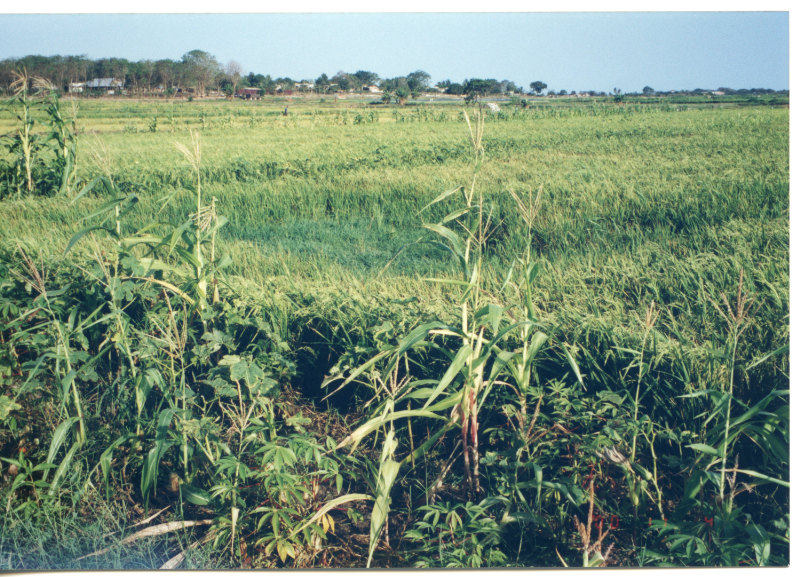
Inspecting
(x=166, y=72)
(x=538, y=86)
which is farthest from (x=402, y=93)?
(x=166, y=72)

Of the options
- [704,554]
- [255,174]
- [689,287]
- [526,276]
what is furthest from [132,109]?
[704,554]

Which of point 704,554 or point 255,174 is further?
point 255,174

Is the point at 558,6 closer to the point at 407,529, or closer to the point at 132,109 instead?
the point at 407,529

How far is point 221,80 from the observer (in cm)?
238

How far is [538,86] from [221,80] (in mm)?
1449

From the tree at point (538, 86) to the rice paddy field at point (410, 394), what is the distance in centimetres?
65

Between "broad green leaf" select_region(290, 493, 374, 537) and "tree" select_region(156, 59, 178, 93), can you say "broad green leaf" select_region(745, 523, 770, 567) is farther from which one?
"tree" select_region(156, 59, 178, 93)

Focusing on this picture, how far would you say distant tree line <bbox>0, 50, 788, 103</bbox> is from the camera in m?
2.12

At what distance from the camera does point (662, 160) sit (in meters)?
4.16

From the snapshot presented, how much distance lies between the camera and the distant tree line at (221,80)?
2.12 m

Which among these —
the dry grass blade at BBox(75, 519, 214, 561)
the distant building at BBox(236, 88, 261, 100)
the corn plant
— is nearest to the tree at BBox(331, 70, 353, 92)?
the distant building at BBox(236, 88, 261, 100)

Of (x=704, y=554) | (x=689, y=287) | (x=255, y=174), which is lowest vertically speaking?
(x=704, y=554)

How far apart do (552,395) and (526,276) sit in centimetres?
40

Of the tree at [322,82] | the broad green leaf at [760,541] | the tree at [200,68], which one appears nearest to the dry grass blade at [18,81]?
the tree at [200,68]
